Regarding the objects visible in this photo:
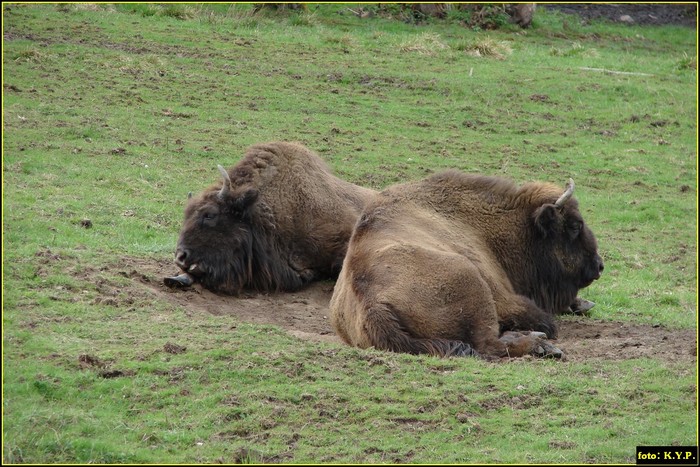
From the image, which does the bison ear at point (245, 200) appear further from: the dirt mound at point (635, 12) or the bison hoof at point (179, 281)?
the dirt mound at point (635, 12)

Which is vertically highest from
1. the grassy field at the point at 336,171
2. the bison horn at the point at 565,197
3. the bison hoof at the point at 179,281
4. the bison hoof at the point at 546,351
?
the bison horn at the point at 565,197

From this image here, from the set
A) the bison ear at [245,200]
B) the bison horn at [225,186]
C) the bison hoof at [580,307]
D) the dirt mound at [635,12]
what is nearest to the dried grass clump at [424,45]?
the dirt mound at [635,12]

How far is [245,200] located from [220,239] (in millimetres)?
483

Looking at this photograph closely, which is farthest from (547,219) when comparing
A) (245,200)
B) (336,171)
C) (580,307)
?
(336,171)

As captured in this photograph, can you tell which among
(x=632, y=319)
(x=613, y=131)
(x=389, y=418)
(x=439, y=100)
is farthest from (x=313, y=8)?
(x=389, y=418)

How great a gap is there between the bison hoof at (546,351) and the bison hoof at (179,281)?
3.46 meters

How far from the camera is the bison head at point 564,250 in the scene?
32.3ft

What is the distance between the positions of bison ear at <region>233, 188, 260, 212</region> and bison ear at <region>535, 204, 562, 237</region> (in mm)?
2960

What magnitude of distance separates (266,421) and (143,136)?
9.01 m

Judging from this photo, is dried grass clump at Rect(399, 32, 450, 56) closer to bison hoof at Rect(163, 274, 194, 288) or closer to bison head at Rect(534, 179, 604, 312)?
bison head at Rect(534, 179, 604, 312)

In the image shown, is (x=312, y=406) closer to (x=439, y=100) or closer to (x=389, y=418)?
(x=389, y=418)

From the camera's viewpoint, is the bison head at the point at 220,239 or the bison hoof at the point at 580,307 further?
the bison head at the point at 220,239

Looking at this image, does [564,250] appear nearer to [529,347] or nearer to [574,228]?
[574,228]

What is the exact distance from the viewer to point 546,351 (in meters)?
8.34
